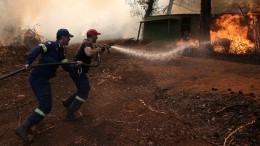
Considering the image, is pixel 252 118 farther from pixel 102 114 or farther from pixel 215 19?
pixel 215 19

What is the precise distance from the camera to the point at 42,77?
6.69 m

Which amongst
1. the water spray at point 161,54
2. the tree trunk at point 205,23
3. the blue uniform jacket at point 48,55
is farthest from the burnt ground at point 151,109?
the tree trunk at point 205,23

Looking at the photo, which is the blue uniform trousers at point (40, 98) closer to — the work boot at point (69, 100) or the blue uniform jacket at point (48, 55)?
the blue uniform jacket at point (48, 55)

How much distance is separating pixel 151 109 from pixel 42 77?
8.86 feet

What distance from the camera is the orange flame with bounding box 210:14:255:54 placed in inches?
736

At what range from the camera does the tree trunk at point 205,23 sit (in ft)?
55.1

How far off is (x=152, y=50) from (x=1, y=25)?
Result: 37.8 ft

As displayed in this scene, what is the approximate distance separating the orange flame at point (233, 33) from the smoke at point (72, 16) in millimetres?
15181

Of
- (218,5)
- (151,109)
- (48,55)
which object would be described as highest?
(218,5)

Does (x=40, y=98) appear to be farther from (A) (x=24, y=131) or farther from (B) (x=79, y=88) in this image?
(B) (x=79, y=88)

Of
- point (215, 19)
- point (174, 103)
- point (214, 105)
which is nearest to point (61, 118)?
point (174, 103)

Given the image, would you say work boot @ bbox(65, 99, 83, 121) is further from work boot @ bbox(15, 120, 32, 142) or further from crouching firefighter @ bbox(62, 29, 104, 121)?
work boot @ bbox(15, 120, 32, 142)

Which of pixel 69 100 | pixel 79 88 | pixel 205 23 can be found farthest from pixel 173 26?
pixel 79 88

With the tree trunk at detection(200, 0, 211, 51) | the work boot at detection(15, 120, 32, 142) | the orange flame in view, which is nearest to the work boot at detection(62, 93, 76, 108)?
the work boot at detection(15, 120, 32, 142)
